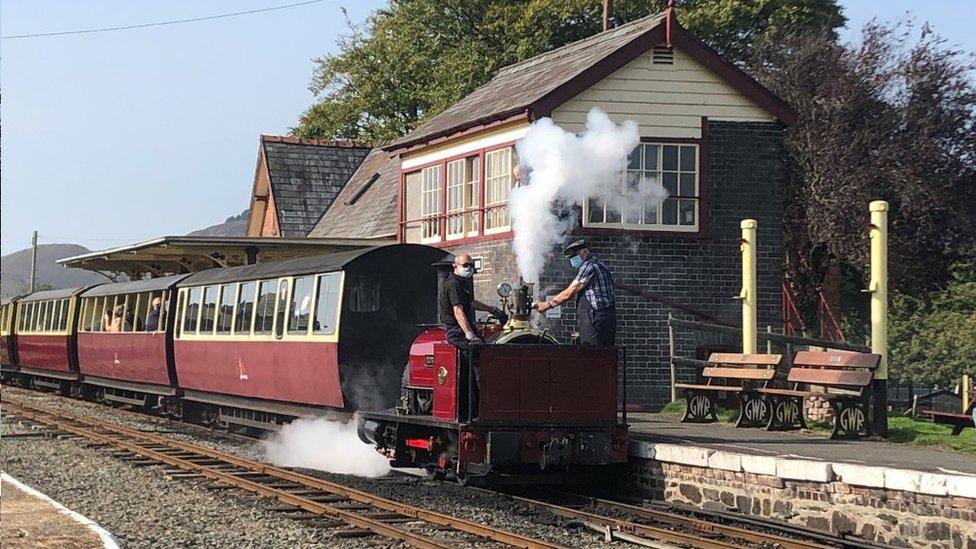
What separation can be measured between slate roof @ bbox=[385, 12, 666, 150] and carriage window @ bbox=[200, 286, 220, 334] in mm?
5404

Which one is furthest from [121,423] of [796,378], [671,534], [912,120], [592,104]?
[912,120]

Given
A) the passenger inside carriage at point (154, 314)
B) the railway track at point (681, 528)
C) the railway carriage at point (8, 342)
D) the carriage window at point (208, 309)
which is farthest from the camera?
the railway carriage at point (8, 342)

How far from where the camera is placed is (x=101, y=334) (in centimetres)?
2716

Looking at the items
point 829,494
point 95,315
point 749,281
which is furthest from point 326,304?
point 95,315

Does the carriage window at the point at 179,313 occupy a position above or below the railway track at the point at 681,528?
above

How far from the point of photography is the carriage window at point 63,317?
99.3 ft

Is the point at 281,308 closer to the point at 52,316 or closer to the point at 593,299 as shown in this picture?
the point at 593,299

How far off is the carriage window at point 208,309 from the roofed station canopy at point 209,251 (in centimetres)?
502

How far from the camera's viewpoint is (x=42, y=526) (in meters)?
10.4

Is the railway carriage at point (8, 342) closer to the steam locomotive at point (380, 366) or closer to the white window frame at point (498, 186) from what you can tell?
the steam locomotive at point (380, 366)

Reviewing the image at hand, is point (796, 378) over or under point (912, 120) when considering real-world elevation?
under

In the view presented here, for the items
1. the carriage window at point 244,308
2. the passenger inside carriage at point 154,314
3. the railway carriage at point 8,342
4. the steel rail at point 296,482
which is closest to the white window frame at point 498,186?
the carriage window at point 244,308

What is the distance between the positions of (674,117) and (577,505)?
34.4 feet

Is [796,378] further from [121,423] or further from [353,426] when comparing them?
[121,423]
